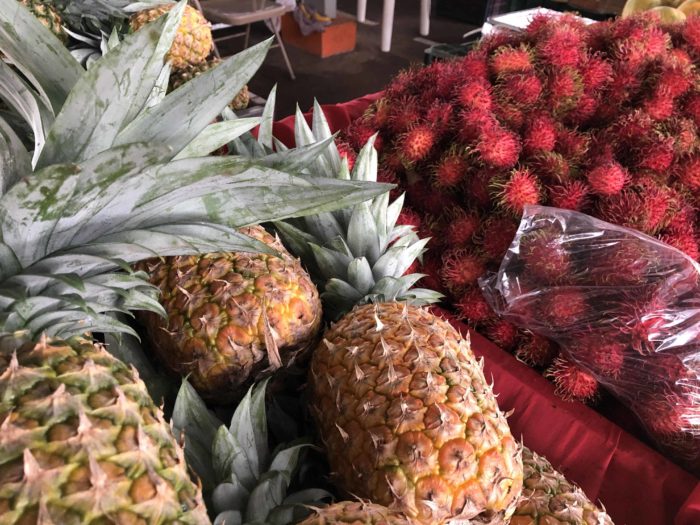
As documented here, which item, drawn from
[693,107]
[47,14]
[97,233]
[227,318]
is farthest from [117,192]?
[47,14]

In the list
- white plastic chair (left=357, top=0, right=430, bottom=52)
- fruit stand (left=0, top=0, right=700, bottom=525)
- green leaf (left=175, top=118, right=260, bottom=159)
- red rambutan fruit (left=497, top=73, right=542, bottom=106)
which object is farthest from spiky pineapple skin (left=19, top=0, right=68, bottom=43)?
white plastic chair (left=357, top=0, right=430, bottom=52)

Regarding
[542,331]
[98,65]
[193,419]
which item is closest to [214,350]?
[193,419]

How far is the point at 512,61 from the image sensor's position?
146 centimetres

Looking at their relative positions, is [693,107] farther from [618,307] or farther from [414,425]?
[414,425]

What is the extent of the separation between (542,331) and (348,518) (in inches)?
28.9

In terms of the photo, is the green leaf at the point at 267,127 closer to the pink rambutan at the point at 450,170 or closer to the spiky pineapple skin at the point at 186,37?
the pink rambutan at the point at 450,170

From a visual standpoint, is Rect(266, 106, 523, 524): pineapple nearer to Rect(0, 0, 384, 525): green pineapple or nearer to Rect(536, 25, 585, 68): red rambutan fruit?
Rect(0, 0, 384, 525): green pineapple

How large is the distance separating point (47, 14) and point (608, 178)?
76.5 inches

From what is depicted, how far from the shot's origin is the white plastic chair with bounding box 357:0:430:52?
4945 millimetres

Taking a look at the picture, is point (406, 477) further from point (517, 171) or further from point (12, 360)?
point (517, 171)

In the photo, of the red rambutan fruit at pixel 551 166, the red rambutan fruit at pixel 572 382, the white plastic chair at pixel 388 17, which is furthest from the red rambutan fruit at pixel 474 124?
the white plastic chair at pixel 388 17

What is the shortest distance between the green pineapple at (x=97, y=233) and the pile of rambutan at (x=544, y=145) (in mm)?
695

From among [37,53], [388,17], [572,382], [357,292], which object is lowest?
[388,17]

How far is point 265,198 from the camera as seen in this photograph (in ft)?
2.34
